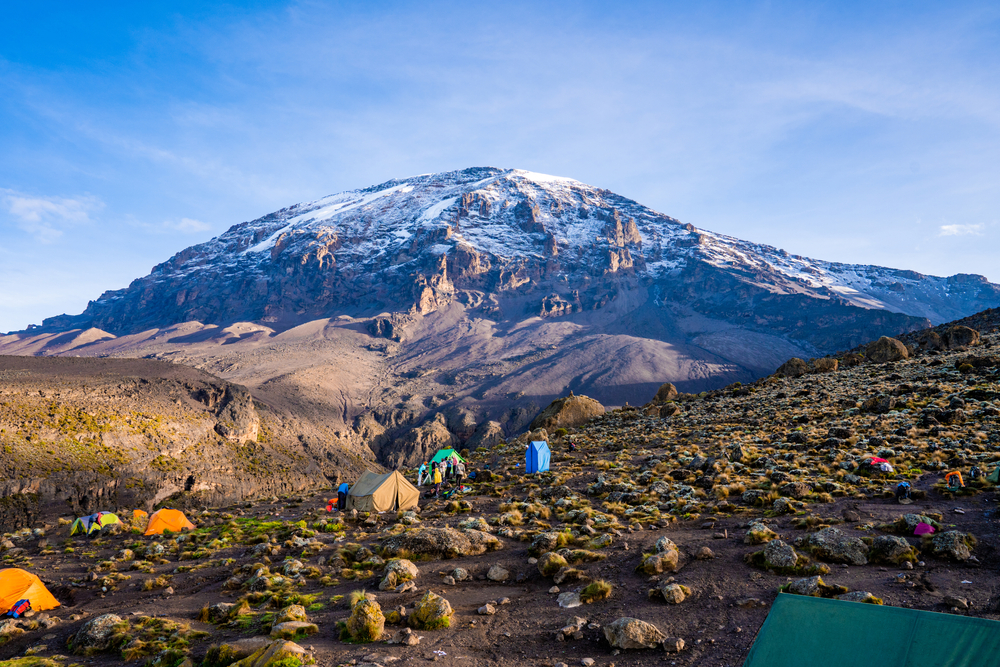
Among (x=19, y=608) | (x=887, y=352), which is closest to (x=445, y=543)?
(x=19, y=608)

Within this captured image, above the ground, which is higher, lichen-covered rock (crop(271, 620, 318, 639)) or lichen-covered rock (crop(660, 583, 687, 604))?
lichen-covered rock (crop(660, 583, 687, 604))

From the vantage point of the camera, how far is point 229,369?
457 feet

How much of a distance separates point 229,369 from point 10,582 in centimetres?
14511

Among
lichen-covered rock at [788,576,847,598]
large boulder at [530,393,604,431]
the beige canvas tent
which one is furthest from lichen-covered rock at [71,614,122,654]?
large boulder at [530,393,604,431]

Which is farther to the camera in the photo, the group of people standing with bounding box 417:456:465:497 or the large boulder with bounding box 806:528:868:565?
the group of people standing with bounding box 417:456:465:497

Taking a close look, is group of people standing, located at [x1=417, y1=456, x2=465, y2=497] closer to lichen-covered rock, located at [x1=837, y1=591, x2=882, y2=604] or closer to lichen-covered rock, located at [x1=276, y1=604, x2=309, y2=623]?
lichen-covered rock, located at [x1=276, y1=604, x2=309, y2=623]

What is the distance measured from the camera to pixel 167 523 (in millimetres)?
22250

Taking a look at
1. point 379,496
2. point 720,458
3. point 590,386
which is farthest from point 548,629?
point 590,386

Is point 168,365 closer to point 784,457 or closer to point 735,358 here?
point 784,457

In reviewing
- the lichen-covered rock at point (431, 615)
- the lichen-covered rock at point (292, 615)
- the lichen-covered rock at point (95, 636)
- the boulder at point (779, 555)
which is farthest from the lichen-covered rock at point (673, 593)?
the lichen-covered rock at point (95, 636)

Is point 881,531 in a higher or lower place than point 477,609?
higher

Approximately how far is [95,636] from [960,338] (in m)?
54.1

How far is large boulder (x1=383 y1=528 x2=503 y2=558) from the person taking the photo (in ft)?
41.1

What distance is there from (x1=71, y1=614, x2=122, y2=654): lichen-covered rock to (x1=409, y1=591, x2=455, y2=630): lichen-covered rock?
6202 mm
